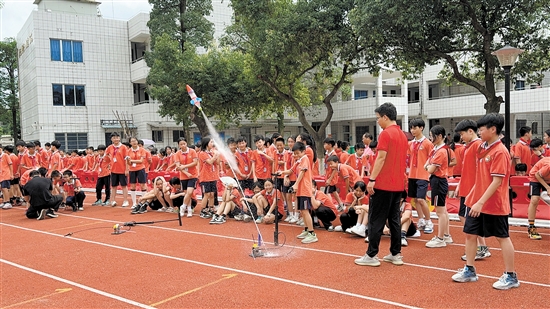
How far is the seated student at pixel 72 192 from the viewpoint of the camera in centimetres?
1233

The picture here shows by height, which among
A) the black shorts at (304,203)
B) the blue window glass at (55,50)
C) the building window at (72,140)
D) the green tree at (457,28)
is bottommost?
the black shorts at (304,203)

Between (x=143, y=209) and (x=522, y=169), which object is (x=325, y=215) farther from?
(x=143, y=209)

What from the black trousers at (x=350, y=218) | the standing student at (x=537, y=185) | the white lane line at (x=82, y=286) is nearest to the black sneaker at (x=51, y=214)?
the white lane line at (x=82, y=286)

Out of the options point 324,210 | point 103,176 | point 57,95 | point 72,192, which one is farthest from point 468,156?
point 57,95

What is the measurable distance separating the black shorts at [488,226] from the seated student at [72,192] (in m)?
10.7

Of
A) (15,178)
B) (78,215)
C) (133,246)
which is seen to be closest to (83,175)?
(15,178)

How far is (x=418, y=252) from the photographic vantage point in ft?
21.6

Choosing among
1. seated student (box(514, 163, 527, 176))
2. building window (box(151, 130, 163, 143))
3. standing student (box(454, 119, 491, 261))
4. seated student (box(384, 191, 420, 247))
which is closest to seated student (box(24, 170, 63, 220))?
seated student (box(384, 191, 420, 247))

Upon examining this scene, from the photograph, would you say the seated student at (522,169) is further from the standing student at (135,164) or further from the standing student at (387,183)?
the standing student at (135,164)

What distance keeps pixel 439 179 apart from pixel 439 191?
0.65ft

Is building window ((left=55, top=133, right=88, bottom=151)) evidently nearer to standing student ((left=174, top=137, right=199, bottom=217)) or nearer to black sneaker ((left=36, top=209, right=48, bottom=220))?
black sneaker ((left=36, top=209, right=48, bottom=220))

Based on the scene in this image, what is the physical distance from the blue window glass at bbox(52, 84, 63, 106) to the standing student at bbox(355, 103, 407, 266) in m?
26.8

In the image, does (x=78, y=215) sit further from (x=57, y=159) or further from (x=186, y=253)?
(x=186, y=253)

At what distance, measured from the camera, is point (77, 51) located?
28.2m
